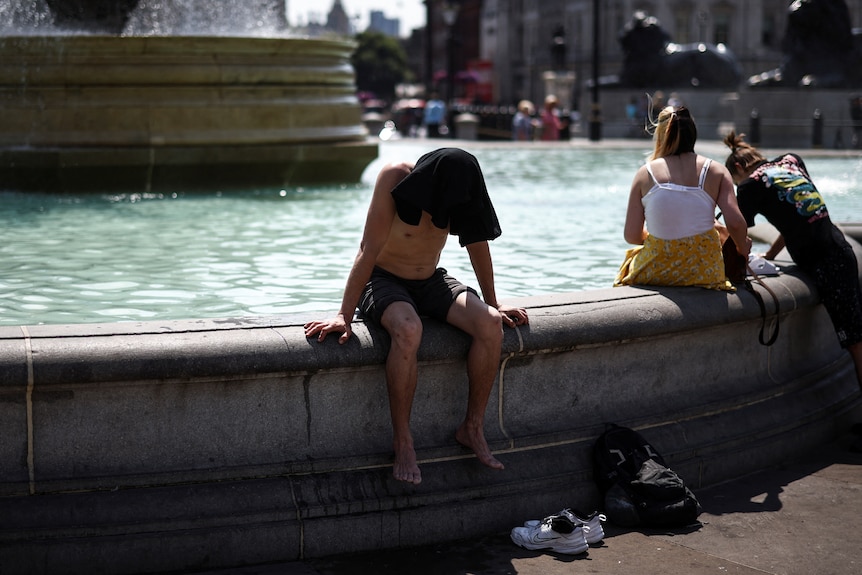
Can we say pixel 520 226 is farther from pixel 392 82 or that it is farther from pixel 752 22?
pixel 392 82

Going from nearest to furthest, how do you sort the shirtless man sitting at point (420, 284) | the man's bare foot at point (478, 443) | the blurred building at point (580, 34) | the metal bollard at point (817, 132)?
the shirtless man sitting at point (420, 284), the man's bare foot at point (478, 443), the metal bollard at point (817, 132), the blurred building at point (580, 34)

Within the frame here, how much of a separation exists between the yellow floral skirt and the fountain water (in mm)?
7464

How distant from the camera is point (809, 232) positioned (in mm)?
6984

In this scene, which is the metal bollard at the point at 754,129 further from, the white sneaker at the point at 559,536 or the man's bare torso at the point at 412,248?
the white sneaker at the point at 559,536

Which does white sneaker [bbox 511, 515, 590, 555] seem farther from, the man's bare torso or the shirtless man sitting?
the man's bare torso

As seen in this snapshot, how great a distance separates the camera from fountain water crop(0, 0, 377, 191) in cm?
1256

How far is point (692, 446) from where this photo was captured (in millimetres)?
5945

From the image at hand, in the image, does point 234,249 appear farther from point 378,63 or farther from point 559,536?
point 378,63

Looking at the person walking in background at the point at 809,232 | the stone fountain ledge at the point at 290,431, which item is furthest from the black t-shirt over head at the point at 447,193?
the person walking in background at the point at 809,232

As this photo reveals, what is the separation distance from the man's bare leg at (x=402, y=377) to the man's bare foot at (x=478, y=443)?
268 mm

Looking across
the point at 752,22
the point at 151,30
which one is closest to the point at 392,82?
the point at 752,22

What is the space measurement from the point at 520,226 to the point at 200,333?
6880 millimetres

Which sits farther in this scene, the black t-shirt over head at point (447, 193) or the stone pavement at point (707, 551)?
the black t-shirt over head at point (447, 193)

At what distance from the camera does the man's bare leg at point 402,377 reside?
492 cm
